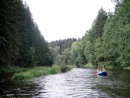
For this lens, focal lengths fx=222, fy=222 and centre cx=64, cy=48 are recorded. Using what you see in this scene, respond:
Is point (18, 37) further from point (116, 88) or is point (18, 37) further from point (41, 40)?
point (41, 40)

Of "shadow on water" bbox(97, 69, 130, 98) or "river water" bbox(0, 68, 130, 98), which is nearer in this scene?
"river water" bbox(0, 68, 130, 98)

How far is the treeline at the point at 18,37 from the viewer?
2873cm

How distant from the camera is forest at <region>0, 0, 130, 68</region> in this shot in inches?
1195

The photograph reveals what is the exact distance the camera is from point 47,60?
316ft

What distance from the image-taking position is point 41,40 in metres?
90.1

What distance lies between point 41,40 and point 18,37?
138ft

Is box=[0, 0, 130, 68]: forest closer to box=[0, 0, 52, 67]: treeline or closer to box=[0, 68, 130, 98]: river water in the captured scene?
box=[0, 0, 52, 67]: treeline

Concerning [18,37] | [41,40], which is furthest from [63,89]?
[41,40]

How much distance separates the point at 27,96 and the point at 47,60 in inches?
3117

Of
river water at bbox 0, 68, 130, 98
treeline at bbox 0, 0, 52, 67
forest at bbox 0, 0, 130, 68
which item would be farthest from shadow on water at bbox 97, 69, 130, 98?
treeline at bbox 0, 0, 52, 67

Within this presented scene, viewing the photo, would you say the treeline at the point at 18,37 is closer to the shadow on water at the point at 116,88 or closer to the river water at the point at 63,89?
the river water at the point at 63,89

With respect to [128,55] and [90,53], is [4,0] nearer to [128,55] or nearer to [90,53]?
[128,55]

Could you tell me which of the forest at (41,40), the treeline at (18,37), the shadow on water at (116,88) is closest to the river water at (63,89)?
the shadow on water at (116,88)

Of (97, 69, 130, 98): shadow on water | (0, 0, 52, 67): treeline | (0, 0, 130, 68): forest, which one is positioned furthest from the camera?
Answer: (0, 0, 130, 68): forest
